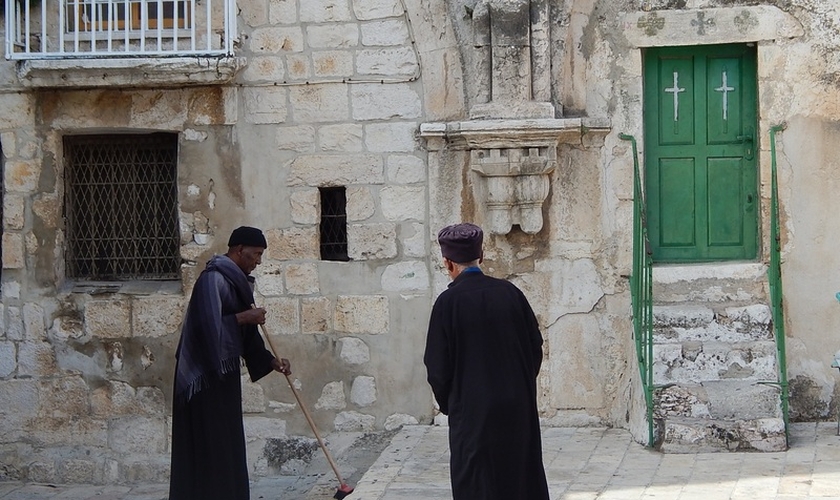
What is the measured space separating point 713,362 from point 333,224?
8.93ft

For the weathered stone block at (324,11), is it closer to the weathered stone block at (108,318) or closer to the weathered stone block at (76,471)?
the weathered stone block at (108,318)

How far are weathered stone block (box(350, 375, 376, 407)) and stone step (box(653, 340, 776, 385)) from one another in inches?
76.5

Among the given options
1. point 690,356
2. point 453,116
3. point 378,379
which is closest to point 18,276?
point 378,379

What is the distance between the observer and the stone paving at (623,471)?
6707 millimetres

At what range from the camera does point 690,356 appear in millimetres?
7965

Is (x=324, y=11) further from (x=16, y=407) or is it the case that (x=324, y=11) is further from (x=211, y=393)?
(x=16, y=407)

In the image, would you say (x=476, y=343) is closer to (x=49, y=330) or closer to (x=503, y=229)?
(x=503, y=229)

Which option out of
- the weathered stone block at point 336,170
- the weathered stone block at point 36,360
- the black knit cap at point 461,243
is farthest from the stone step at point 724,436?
the weathered stone block at point 36,360

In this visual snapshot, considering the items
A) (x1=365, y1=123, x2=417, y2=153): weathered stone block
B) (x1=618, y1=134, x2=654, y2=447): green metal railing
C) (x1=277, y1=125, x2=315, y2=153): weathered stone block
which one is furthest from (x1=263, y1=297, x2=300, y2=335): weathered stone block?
(x1=618, y1=134, x2=654, y2=447): green metal railing

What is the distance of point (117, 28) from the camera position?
29.2 feet

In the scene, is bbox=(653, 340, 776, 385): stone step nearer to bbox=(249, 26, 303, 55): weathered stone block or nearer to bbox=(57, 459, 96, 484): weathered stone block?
bbox=(249, 26, 303, 55): weathered stone block

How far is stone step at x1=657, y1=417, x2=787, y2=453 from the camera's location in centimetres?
741

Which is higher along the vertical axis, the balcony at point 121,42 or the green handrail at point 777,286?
the balcony at point 121,42

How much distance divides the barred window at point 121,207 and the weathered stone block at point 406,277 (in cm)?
158
